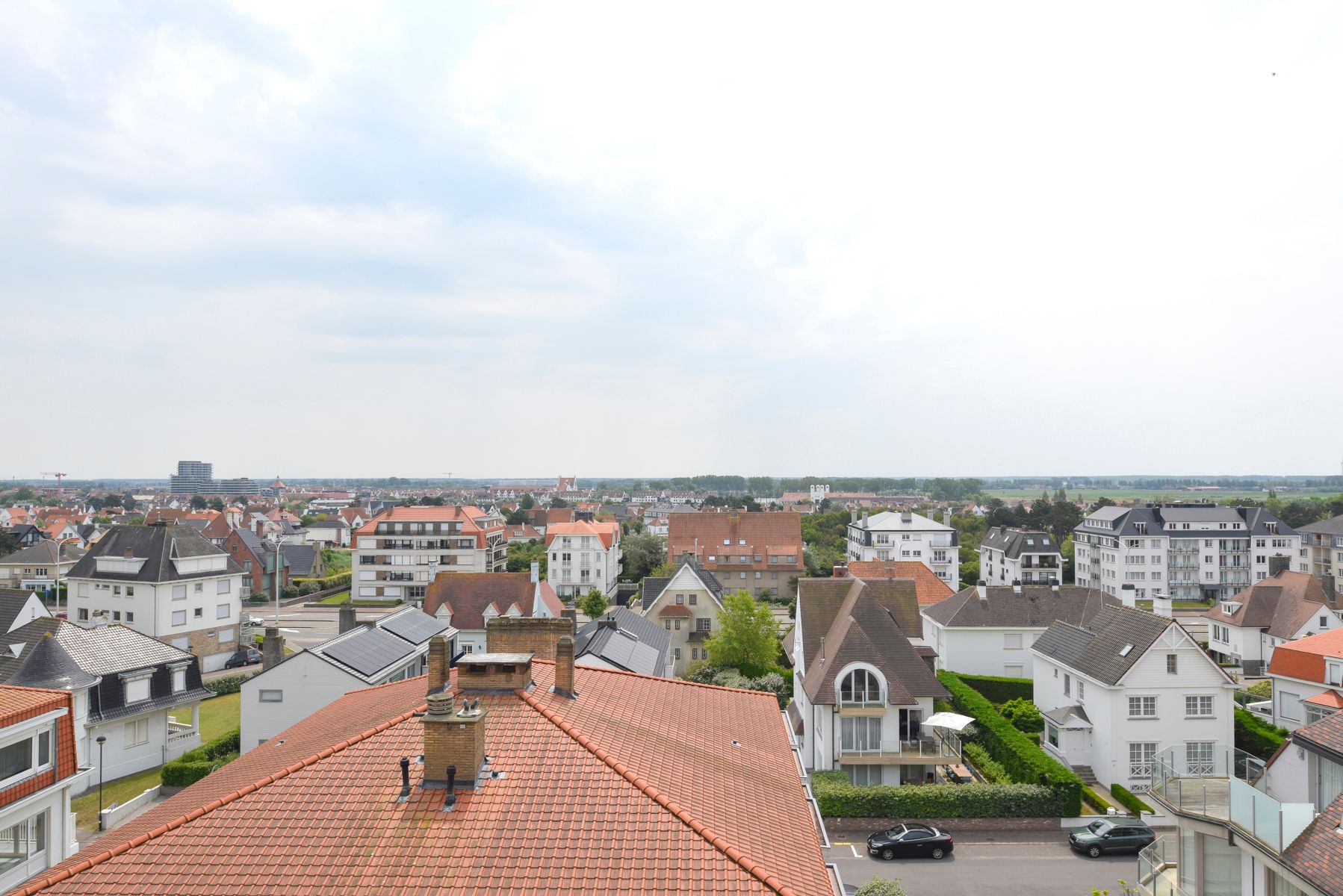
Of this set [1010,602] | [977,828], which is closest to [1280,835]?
[977,828]

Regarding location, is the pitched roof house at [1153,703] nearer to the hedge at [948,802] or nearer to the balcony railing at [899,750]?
the hedge at [948,802]

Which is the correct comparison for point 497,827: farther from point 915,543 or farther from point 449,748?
point 915,543

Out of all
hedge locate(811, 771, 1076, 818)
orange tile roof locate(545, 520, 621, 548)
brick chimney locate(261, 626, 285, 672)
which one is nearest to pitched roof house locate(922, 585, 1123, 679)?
hedge locate(811, 771, 1076, 818)

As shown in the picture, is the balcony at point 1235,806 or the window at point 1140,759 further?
the window at point 1140,759

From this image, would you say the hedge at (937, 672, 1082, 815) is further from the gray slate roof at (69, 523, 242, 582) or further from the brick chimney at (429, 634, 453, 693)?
the gray slate roof at (69, 523, 242, 582)

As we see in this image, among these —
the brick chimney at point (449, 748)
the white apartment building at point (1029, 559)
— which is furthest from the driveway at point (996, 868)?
the white apartment building at point (1029, 559)
